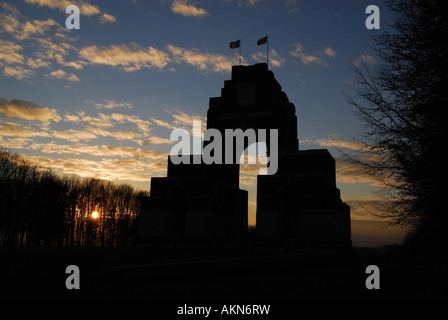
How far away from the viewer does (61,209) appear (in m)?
51.6

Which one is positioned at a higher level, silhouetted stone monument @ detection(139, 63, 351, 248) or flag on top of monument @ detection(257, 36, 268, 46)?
flag on top of monument @ detection(257, 36, 268, 46)

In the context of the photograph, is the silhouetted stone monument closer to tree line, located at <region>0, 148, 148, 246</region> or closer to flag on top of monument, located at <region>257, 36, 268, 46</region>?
flag on top of monument, located at <region>257, 36, 268, 46</region>

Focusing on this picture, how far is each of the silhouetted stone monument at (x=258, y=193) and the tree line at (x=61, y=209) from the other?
17.6 meters

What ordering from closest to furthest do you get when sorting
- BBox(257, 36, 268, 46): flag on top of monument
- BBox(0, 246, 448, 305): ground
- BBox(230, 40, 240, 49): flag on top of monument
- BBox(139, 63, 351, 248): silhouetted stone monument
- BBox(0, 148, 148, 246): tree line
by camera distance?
1. BBox(0, 246, 448, 305): ground
2. BBox(139, 63, 351, 248): silhouetted stone monument
3. BBox(257, 36, 268, 46): flag on top of monument
4. BBox(230, 40, 240, 49): flag on top of monument
5. BBox(0, 148, 148, 246): tree line

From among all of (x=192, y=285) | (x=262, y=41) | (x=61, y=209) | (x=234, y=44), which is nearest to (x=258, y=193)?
(x=262, y=41)

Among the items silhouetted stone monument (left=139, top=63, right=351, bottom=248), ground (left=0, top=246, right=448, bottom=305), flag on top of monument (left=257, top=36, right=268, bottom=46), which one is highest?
flag on top of monument (left=257, top=36, right=268, bottom=46)

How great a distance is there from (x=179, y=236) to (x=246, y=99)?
53.9 feet

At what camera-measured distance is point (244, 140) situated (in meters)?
41.1

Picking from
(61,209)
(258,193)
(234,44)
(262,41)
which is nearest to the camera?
(258,193)

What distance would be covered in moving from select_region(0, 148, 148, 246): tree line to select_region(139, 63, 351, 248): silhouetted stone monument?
693 inches

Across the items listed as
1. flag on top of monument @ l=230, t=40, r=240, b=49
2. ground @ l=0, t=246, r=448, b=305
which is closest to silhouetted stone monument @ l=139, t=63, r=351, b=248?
flag on top of monument @ l=230, t=40, r=240, b=49

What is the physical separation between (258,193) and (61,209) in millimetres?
30879

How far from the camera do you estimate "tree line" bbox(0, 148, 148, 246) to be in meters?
A: 45.7

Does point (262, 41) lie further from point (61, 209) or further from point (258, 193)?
point (61, 209)
